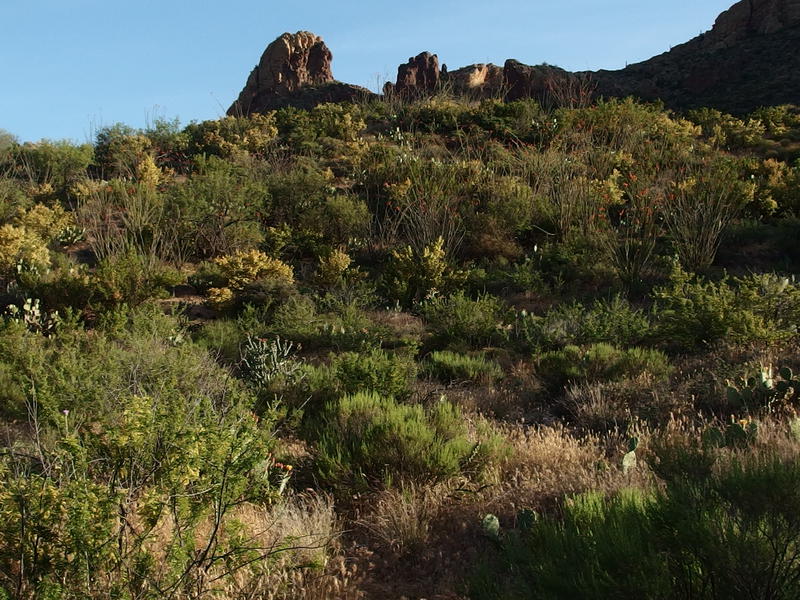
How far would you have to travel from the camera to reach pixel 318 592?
2783 millimetres

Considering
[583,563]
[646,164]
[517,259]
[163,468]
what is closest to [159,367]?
[163,468]

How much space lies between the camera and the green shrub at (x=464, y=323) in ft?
26.8

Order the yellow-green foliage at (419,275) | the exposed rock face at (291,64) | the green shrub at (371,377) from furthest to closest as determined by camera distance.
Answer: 1. the exposed rock face at (291,64)
2. the yellow-green foliage at (419,275)
3. the green shrub at (371,377)

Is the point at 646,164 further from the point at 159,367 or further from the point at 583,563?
the point at 583,563

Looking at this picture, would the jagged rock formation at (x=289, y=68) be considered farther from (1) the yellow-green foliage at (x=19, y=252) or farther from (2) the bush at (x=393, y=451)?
(2) the bush at (x=393, y=451)

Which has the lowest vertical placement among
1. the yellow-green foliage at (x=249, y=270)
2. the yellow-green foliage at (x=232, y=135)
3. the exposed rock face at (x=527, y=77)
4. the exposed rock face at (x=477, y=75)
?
the yellow-green foliage at (x=249, y=270)

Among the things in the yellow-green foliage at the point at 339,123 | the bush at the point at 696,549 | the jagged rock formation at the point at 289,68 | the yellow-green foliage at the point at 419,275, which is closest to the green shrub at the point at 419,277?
the yellow-green foliage at the point at 419,275

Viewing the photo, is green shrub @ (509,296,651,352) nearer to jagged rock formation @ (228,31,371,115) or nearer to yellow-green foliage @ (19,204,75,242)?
yellow-green foliage @ (19,204,75,242)

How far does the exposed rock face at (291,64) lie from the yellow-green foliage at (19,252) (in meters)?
43.3

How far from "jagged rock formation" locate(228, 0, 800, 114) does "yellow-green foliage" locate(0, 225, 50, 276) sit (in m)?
15.3

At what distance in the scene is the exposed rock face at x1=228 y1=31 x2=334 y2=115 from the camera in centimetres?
5184

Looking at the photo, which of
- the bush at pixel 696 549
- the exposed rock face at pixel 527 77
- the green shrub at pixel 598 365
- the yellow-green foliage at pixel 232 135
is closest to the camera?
the bush at pixel 696 549

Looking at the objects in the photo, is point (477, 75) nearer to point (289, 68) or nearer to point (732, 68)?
point (289, 68)

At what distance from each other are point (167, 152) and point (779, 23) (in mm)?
38842
